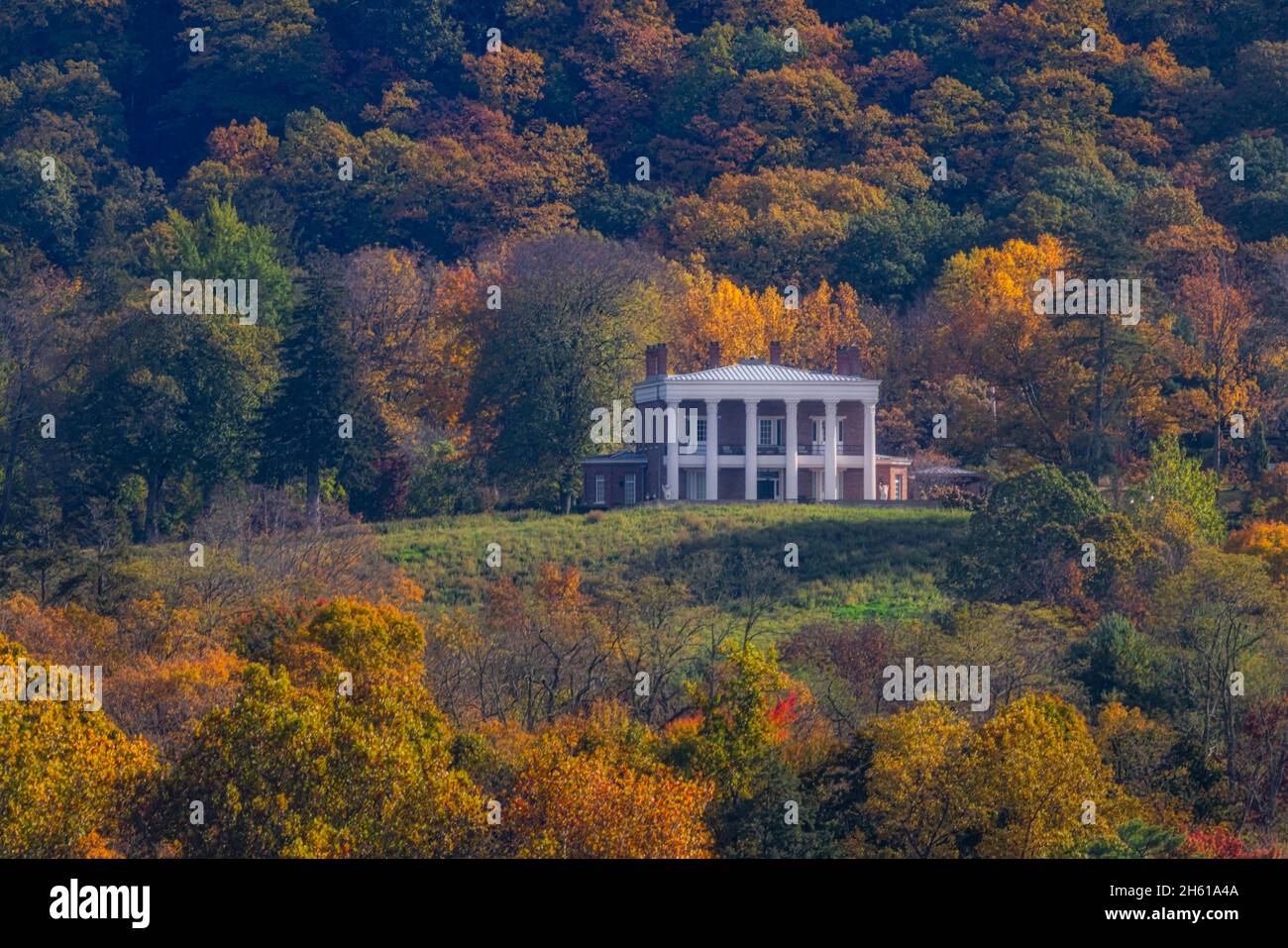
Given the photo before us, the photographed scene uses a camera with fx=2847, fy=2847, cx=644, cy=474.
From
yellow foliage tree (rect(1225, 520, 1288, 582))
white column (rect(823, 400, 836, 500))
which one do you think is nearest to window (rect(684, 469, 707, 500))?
white column (rect(823, 400, 836, 500))

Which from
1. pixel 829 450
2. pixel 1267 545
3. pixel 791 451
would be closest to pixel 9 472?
pixel 791 451

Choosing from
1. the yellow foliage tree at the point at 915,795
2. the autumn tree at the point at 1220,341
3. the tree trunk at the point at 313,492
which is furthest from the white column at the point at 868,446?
the yellow foliage tree at the point at 915,795

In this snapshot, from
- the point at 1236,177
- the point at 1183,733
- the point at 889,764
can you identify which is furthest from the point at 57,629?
the point at 1236,177

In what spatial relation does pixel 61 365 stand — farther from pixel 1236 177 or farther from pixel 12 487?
pixel 1236 177

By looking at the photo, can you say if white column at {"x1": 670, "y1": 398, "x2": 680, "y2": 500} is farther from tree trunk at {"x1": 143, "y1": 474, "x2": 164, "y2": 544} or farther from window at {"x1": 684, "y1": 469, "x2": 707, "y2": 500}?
tree trunk at {"x1": 143, "y1": 474, "x2": 164, "y2": 544}

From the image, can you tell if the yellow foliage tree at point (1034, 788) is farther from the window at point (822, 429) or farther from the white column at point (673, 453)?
the window at point (822, 429)
